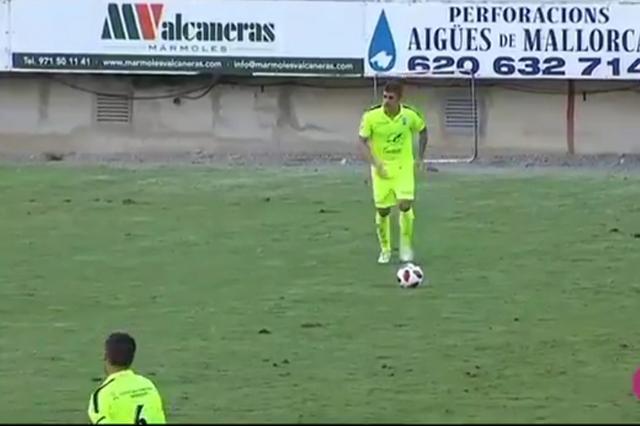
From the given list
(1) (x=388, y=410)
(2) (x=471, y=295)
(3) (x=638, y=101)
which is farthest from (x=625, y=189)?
(1) (x=388, y=410)

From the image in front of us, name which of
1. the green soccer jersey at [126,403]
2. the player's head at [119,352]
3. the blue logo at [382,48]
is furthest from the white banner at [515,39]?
the green soccer jersey at [126,403]

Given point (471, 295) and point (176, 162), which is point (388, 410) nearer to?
point (471, 295)

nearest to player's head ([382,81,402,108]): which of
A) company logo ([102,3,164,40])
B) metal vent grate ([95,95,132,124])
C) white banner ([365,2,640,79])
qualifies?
white banner ([365,2,640,79])

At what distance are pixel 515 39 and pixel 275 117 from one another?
13.1 ft

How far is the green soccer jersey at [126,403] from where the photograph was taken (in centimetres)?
871

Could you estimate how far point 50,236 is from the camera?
21.0 m

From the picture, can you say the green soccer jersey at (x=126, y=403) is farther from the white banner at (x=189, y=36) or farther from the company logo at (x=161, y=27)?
the company logo at (x=161, y=27)

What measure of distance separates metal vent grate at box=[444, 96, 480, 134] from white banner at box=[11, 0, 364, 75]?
162 cm

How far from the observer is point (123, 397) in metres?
8.79

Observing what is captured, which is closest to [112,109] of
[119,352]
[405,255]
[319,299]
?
[405,255]

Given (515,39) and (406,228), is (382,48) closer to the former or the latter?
(515,39)

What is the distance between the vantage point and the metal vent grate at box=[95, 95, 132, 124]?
30.8 metres

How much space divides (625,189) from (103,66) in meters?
9.33

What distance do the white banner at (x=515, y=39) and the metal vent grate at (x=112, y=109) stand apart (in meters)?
4.30
